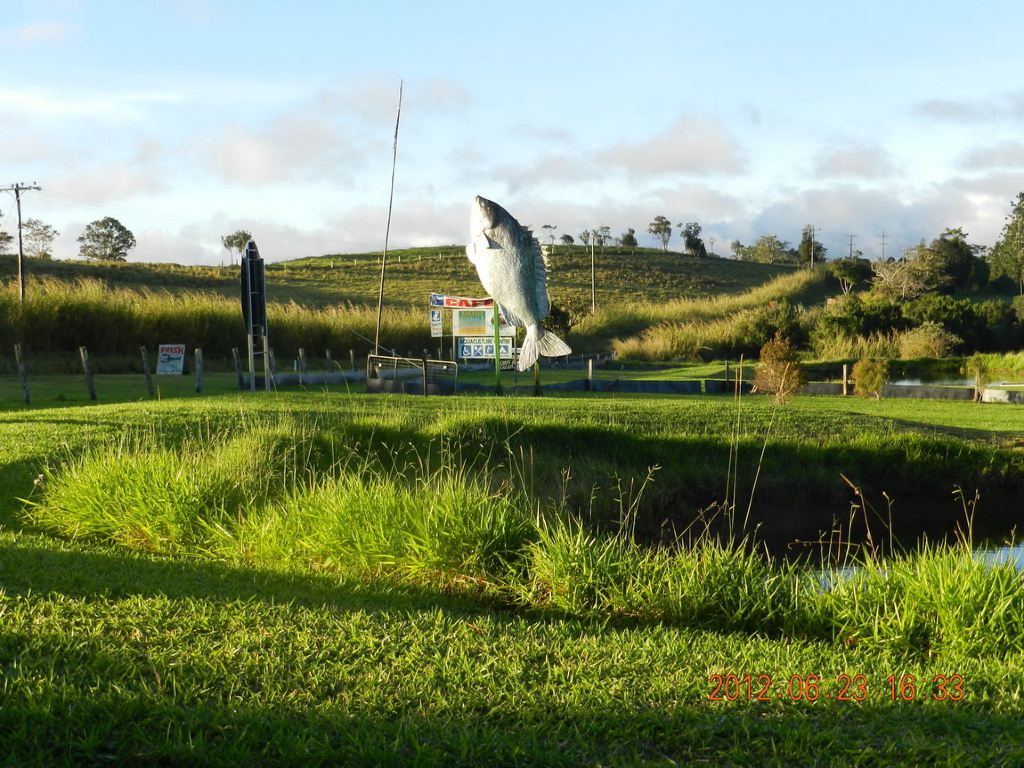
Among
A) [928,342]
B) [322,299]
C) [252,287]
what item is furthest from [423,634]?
[322,299]

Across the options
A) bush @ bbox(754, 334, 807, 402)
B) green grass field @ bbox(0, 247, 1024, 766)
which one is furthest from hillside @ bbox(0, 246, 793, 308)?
green grass field @ bbox(0, 247, 1024, 766)

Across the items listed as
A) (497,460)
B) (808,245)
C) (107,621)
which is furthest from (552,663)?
(808,245)

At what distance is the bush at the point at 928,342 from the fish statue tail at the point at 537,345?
21.6 meters

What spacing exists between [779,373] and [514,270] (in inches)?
223

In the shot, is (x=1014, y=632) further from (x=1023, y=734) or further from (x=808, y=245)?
(x=808, y=245)

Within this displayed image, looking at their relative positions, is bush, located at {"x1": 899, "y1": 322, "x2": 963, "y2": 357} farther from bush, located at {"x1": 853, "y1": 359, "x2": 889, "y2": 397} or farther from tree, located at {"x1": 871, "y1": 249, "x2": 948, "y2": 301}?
tree, located at {"x1": 871, "y1": 249, "x2": 948, "y2": 301}

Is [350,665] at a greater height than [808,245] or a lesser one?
lesser

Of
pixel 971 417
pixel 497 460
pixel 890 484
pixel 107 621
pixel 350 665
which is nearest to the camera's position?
pixel 350 665

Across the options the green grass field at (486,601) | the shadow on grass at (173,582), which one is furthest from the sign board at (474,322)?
the shadow on grass at (173,582)

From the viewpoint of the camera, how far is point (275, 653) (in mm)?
4305

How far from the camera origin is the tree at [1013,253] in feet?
234

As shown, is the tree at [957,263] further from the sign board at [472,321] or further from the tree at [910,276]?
the sign board at [472,321]

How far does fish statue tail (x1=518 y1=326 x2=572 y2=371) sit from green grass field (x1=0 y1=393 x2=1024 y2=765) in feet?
19.7

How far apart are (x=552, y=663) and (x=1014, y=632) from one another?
246 cm
